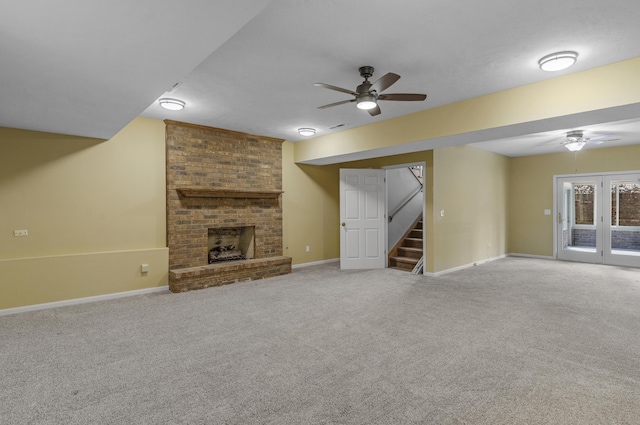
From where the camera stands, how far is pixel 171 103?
13.3 feet

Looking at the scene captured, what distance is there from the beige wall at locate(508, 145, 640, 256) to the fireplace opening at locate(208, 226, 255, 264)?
6803mm

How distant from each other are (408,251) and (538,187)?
4048 mm

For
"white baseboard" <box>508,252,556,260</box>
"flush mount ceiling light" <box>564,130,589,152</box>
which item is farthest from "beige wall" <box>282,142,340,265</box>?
"white baseboard" <box>508,252,556,260</box>

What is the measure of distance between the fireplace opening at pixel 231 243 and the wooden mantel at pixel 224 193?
660 mm

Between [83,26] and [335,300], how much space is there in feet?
12.4

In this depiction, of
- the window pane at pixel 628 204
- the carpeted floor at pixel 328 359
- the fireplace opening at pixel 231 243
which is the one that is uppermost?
the window pane at pixel 628 204

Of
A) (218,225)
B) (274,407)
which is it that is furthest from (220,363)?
(218,225)

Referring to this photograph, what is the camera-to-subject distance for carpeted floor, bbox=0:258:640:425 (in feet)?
6.68

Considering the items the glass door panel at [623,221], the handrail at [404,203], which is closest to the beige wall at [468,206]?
the handrail at [404,203]

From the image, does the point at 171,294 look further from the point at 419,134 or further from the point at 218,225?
the point at 419,134

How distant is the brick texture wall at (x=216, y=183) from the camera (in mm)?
5129

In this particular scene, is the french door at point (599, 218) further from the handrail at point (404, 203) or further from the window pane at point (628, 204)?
the handrail at point (404, 203)

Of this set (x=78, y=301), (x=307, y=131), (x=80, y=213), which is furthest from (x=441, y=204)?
(x=78, y=301)

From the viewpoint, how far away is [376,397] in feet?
7.10
